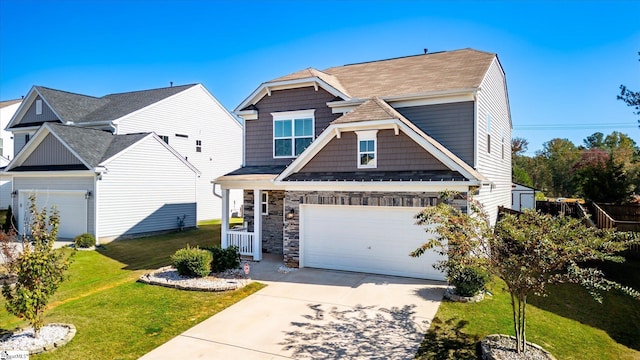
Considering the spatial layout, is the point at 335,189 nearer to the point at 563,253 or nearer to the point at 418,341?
the point at 418,341

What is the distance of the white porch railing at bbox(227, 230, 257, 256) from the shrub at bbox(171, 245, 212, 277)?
2804 millimetres

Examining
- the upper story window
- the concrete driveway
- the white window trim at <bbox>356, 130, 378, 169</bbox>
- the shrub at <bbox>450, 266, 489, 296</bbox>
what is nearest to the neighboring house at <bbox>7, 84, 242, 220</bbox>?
the upper story window

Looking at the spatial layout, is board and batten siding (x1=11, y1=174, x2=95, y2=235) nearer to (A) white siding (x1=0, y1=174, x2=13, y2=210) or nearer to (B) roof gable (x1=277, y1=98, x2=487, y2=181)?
(A) white siding (x1=0, y1=174, x2=13, y2=210)

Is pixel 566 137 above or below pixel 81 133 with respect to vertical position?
above

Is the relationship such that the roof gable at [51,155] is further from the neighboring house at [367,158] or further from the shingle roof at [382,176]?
the shingle roof at [382,176]

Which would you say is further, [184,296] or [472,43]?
[472,43]

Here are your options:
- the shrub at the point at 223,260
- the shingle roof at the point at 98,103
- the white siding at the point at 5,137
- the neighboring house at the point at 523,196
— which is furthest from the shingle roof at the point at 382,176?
the white siding at the point at 5,137

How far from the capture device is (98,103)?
26547 mm

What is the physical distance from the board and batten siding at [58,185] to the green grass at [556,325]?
53.0 feet

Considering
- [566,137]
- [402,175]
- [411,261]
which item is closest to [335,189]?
[402,175]

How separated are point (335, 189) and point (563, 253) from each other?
7185mm

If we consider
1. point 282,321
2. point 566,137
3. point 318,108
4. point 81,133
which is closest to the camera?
point 282,321

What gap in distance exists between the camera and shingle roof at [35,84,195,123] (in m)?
23.6

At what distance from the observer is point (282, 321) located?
26.4 feet
